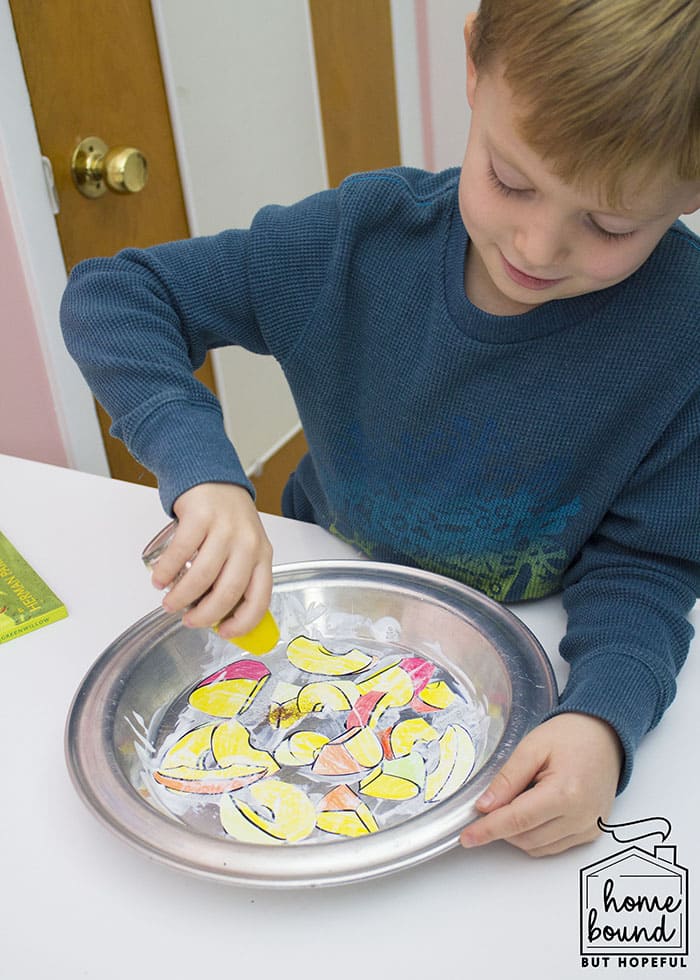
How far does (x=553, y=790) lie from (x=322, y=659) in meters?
0.23

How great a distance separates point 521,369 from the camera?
0.77m

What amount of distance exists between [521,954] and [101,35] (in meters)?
1.22

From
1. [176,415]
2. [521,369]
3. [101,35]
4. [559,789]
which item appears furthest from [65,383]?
[559,789]

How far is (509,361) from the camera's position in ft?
2.53

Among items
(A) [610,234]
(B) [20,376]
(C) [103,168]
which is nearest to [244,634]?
(A) [610,234]

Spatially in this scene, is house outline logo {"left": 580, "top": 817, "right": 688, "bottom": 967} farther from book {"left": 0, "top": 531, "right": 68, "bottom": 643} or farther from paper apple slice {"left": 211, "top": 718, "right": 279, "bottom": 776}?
book {"left": 0, "top": 531, "right": 68, "bottom": 643}

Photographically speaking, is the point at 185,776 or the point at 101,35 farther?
the point at 101,35

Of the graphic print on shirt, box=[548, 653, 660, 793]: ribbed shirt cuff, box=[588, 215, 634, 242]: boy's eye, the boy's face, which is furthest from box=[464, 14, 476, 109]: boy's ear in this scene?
box=[548, 653, 660, 793]: ribbed shirt cuff

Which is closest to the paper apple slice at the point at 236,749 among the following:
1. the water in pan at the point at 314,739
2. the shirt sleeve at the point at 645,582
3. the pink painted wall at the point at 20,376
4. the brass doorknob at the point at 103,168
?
the water in pan at the point at 314,739

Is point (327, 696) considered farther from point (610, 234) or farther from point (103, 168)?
point (103, 168)

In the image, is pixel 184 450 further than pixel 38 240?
No

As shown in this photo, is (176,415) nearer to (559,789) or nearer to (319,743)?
(319,743)

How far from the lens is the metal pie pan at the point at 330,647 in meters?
0.51

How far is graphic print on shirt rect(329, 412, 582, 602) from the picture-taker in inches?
31.1
